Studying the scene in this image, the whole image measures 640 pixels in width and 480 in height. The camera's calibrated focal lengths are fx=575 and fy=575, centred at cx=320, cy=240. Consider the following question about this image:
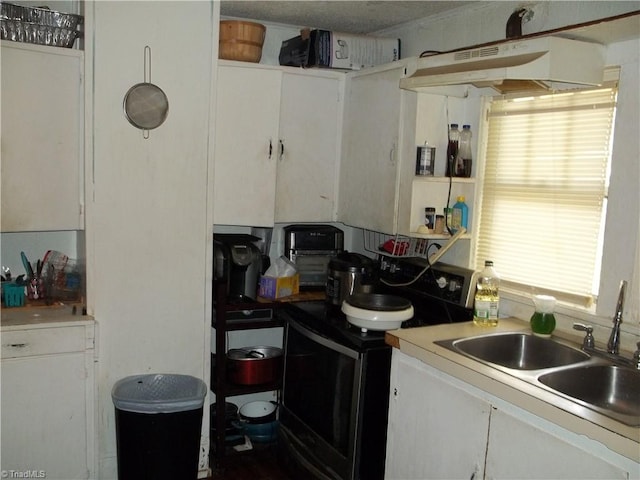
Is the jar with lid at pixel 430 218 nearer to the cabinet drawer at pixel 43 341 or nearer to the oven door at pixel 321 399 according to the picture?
the oven door at pixel 321 399

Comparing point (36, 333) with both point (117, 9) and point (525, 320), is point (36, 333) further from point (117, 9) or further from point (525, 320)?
point (525, 320)

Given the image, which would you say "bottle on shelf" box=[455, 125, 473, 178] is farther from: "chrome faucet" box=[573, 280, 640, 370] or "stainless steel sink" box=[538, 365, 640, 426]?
"stainless steel sink" box=[538, 365, 640, 426]

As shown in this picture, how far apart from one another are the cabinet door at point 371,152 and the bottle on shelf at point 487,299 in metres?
0.54

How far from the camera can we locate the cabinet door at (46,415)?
2.41 metres

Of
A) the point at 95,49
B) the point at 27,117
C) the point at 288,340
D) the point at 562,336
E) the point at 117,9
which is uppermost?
the point at 117,9

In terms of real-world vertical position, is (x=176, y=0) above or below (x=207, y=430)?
above

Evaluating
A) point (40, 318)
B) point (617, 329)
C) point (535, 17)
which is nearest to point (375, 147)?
point (535, 17)

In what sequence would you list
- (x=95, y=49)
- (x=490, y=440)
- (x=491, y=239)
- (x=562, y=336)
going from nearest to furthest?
(x=490, y=440) < (x=562, y=336) < (x=95, y=49) < (x=491, y=239)

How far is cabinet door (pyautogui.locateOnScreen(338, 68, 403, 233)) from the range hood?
45 cm

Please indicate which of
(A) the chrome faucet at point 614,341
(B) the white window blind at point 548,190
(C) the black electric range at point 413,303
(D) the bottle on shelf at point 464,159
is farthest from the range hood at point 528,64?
(C) the black electric range at point 413,303

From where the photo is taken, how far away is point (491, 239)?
9.04ft

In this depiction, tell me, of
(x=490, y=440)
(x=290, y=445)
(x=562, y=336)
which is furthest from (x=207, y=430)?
(x=562, y=336)

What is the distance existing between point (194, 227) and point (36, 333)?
0.83m

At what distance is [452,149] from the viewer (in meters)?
2.75
